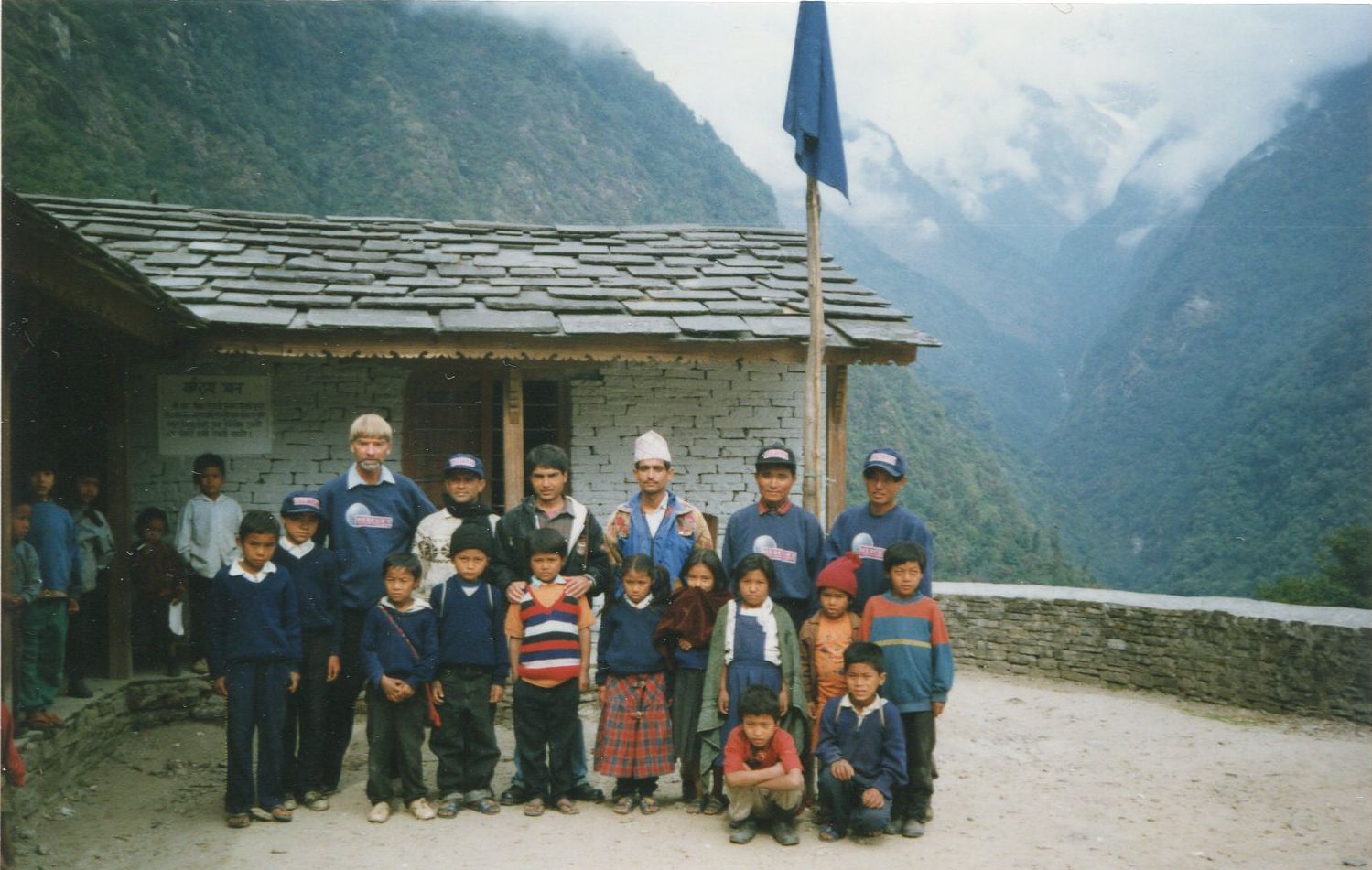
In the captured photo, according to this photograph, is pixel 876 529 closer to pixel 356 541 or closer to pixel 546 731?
pixel 546 731

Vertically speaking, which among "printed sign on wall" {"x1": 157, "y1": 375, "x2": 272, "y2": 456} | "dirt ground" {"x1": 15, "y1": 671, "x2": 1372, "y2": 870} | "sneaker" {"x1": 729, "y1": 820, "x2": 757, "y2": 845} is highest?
"printed sign on wall" {"x1": 157, "y1": 375, "x2": 272, "y2": 456}

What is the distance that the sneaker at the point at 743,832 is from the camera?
429 cm

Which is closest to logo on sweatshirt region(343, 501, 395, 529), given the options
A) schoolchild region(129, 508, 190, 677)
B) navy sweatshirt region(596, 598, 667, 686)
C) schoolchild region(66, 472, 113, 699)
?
navy sweatshirt region(596, 598, 667, 686)

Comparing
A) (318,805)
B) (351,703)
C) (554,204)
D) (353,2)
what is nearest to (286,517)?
(351,703)

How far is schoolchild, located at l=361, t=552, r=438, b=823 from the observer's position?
14.8 ft

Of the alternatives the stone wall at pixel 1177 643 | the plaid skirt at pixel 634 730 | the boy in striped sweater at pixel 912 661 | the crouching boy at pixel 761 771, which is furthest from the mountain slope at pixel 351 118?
the boy in striped sweater at pixel 912 661

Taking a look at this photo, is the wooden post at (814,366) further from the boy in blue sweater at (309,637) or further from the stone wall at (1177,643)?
the stone wall at (1177,643)

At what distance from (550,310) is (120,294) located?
9.24ft

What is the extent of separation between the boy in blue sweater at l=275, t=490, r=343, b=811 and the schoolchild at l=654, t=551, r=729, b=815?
5.34 feet

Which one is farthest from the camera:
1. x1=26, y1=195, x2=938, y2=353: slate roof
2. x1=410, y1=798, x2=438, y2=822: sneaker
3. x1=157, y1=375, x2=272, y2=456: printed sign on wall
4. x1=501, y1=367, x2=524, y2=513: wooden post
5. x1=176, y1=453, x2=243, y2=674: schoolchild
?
x1=157, y1=375, x2=272, y2=456: printed sign on wall

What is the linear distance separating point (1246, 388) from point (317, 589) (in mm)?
38253

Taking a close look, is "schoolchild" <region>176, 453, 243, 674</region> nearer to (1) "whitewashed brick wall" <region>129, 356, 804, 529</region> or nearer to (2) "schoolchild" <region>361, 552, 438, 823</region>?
(1) "whitewashed brick wall" <region>129, 356, 804, 529</region>

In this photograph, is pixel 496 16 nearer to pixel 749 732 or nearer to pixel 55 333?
pixel 55 333

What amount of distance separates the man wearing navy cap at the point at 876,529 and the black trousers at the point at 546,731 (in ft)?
4.91
